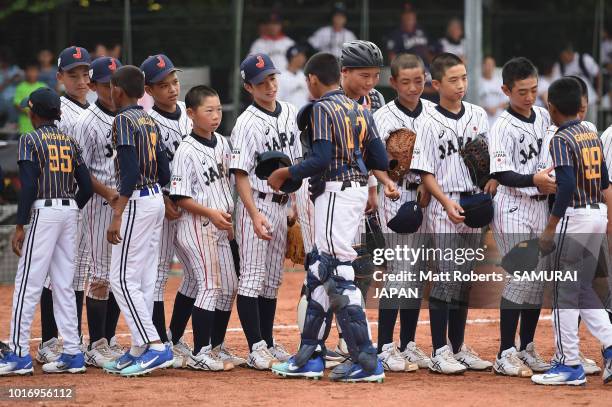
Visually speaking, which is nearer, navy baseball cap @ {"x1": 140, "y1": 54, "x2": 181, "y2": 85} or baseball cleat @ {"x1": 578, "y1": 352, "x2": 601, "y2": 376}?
baseball cleat @ {"x1": 578, "y1": 352, "x2": 601, "y2": 376}

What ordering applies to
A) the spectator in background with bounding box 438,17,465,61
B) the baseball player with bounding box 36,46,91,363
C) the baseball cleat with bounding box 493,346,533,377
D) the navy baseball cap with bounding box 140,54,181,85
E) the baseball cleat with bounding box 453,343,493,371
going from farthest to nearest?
the spectator in background with bounding box 438,17,465,61 → the baseball player with bounding box 36,46,91,363 → the navy baseball cap with bounding box 140,54,181,85 → the baseball cleat with bounding box 453,343,493,371 → the baseball cleat with bounding box 493,346,533,377

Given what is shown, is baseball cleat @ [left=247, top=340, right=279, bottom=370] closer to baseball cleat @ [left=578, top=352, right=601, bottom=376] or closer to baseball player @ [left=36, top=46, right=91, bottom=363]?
baseball player @ [left=36, top=46, right=91, bottom=363]

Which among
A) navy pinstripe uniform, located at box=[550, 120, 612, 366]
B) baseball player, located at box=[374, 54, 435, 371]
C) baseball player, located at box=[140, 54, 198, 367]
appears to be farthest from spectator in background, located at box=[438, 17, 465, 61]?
navy pinstripe uniform, located at box=[550, 120, 612, 366]

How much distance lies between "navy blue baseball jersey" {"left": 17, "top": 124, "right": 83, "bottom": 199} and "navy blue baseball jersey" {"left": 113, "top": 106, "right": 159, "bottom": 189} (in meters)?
0.33

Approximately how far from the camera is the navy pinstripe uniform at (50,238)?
25.0ft

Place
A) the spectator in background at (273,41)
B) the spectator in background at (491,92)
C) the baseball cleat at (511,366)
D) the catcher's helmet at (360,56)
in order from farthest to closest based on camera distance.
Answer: the spectator in background at (491,92), the spectator in background at (273,41), the baseball cleat at (511,366), the catcher's helmet at (360,56)

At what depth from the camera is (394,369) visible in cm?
794

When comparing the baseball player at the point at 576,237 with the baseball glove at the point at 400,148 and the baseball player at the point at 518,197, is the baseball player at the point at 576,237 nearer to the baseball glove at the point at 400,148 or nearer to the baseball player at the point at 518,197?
the baseball player at the point at 518,197

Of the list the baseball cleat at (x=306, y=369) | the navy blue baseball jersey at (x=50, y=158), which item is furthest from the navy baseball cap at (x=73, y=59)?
the baseball cleat at (x=306, y=369)

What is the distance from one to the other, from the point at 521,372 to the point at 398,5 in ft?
29.3

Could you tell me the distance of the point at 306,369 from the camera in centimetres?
754

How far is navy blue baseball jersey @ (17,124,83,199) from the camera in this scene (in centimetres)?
759

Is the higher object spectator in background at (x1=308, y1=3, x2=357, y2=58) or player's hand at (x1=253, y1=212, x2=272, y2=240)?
spectator in background at (x1=308, y1=3, x2=357, y2=58)

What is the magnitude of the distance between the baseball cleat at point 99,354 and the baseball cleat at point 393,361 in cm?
194
